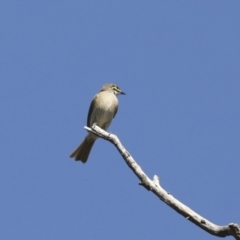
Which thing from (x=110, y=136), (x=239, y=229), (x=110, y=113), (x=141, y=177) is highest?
(x=110, y=113)

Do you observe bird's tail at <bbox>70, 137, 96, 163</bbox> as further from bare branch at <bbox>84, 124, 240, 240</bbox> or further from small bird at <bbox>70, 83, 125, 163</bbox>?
bare branch at <bbox>84, 124, 240, 240</bbox>

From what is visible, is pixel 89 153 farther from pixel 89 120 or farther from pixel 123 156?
pixel 123 156

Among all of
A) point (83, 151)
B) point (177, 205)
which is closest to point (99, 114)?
point (83, 151)

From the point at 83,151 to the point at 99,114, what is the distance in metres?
0.76

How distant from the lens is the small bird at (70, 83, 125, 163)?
11580mm

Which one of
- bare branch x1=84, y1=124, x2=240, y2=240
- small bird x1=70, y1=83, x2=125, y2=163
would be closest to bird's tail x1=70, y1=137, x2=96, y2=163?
small bird x1=70, y1=83, x2=125, y2=163

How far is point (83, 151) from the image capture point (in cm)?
1160

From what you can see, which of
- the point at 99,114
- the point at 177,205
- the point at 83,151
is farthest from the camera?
the point at 99,114

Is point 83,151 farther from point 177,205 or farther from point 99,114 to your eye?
point 177,205

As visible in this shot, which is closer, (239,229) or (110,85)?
(239,229)

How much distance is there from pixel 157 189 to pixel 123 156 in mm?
694

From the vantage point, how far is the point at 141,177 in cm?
543

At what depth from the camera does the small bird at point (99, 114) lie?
456 inches

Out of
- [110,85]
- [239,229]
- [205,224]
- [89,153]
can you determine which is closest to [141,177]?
[205,224]
